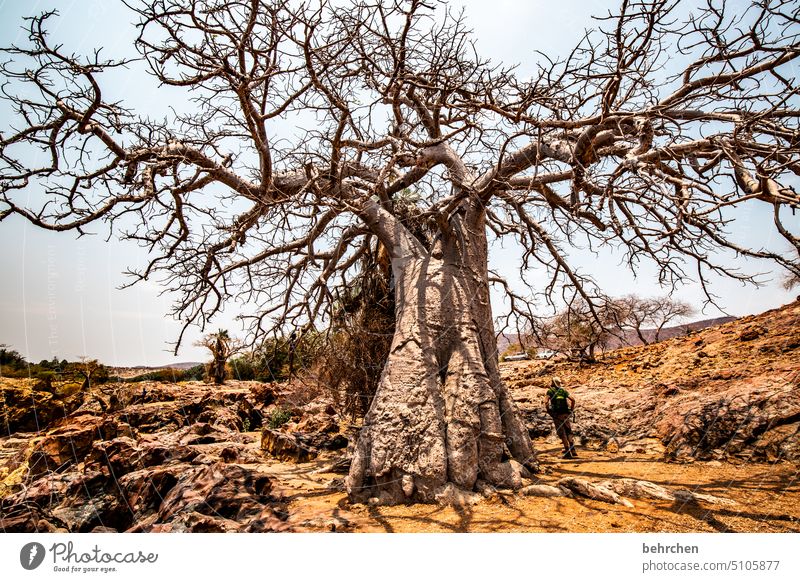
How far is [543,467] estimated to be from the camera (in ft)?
13.5

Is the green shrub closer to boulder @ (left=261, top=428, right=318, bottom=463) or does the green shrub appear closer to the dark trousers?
boulder @ (left=261, top=428, right=318, bottom=463)

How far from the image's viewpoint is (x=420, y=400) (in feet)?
12.0

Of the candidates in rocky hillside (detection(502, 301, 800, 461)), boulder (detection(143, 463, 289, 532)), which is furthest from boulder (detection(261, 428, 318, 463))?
rocky hillside (detection(502, 301, 800, 461))

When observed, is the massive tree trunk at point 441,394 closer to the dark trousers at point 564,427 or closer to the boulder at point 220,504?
the boulder at point 220,504

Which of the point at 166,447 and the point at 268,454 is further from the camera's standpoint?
the point at 268,454

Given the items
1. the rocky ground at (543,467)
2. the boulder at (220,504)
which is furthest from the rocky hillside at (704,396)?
the boulder at (220,504)

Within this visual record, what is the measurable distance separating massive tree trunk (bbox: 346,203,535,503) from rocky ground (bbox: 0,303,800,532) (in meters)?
0.24

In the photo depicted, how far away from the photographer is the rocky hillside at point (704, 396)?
3.72 metres

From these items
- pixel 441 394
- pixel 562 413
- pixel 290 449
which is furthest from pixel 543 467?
pixel 290 449
